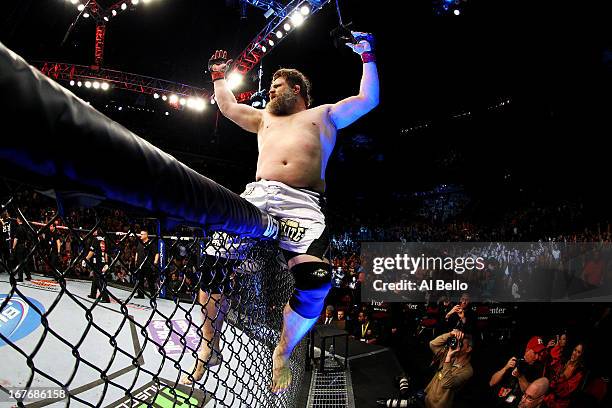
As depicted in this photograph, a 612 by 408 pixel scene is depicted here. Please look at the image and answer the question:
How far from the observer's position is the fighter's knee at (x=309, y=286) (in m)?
1.52

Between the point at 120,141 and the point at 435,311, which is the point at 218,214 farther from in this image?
the point at 435,311

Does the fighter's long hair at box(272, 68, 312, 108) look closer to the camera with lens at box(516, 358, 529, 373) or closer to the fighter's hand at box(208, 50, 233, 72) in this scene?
the fighter's hand at box(208, 50, 233, 72)

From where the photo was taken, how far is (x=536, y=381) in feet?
13.9

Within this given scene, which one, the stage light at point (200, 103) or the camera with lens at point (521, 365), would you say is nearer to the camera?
the camera with lens at point (521, 365)

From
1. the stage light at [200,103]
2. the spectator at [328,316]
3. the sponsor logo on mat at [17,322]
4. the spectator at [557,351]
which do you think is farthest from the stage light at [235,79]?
the spectator at [557,351]

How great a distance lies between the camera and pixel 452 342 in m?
4.80

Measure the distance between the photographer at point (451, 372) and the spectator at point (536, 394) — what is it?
649 mm

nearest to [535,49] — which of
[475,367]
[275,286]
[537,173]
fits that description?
[537,173]

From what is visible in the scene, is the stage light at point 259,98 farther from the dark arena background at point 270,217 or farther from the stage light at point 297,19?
the stage light at point 297,19

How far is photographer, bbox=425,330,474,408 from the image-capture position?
4570 millimetres

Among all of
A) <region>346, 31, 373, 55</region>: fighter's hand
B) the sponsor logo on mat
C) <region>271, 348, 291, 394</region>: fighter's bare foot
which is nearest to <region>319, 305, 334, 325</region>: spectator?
the sponsor logo on mat

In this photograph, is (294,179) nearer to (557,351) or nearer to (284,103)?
(284,103)

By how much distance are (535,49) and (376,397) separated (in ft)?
32.9

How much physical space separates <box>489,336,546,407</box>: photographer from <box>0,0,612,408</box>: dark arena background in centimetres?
2
